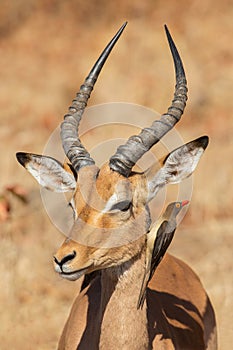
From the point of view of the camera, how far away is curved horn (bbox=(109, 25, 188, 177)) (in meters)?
4.93

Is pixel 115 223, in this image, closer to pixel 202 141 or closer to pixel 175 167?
pixel 175 167

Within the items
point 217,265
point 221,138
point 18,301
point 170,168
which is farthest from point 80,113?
point 221,138

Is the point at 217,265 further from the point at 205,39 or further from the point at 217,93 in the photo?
the point at 205,39

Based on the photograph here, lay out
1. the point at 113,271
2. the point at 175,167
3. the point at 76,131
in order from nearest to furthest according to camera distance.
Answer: the point at 113,271
the point at 175,167
the point at 76,131

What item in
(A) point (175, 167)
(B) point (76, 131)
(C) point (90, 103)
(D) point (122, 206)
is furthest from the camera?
(C) point (90, 103)

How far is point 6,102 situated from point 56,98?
133 centimetres

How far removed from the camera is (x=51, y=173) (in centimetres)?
540

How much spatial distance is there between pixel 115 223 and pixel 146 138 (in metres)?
0.66

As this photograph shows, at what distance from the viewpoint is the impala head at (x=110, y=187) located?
4.64 m

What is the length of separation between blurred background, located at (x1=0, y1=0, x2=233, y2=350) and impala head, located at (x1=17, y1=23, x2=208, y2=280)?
3.44m

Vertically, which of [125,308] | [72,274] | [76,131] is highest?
[76,131]

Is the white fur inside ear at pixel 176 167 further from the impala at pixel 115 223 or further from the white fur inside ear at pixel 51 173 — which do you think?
the white fur inside ear at pixel 51 173

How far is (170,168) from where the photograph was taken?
5.16 meters

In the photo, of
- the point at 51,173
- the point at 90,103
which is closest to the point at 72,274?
the point at 51,173
